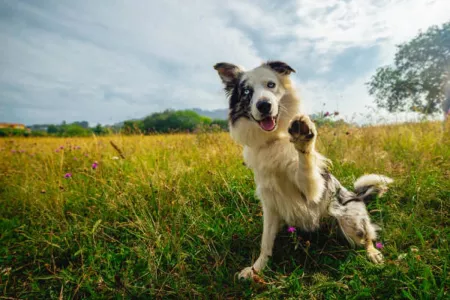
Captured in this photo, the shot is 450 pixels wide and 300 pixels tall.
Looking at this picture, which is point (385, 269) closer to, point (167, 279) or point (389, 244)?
point (389, 244)

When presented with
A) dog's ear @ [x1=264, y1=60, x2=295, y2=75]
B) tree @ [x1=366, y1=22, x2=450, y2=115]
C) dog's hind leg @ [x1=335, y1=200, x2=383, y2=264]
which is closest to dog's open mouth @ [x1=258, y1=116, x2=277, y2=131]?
dog's ear @ [x1=264, y1=60, x2=295, y2=75]

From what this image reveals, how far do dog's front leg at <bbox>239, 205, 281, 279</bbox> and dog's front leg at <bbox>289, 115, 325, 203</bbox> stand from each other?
415 mm

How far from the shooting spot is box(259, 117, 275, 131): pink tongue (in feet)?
7.86

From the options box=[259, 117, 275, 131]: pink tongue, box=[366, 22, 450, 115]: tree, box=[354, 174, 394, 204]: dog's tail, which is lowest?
box=[354, 174, 394, 204]: dog's tail

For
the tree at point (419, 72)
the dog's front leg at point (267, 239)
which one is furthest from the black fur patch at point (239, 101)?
the tree at point (419, 72)

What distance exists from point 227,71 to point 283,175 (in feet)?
4.97

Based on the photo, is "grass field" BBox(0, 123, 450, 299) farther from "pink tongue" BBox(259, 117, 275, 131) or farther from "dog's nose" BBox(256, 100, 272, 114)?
"dog's nose" BBox(256, 100, 272, 114)

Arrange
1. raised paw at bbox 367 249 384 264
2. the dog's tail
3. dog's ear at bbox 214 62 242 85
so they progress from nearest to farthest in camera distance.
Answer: raised paw at bbox 367 249 384 264 < the dog's tail < dog's ear at bbox 214 62 242 85

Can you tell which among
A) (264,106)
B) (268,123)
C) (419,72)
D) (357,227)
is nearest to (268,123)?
(268,123)

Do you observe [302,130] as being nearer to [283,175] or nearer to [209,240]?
[283,175]

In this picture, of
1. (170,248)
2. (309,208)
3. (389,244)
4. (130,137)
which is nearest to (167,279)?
(170,248)

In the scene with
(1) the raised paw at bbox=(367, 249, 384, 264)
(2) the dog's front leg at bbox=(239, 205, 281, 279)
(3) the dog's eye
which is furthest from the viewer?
(3) the dog's eye

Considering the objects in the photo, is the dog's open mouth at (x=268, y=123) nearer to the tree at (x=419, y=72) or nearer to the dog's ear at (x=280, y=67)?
the dog's ear at (x=280, y=67)

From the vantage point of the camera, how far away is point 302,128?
6.24ft
